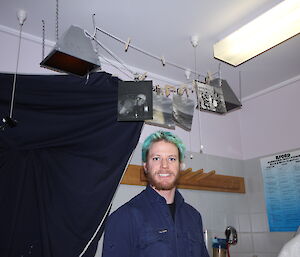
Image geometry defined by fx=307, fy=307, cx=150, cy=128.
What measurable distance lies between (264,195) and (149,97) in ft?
5.41

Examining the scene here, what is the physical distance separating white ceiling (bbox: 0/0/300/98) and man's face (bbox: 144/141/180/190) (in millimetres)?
967

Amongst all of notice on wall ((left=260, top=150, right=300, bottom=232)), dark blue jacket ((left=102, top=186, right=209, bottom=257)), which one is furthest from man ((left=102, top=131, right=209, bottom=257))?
notice on wall ((left=260, top=150, right=300, bottom=232))

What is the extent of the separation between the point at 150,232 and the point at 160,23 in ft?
4.76

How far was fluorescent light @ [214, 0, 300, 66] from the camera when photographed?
1893 millimetres

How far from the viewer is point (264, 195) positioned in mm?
3023

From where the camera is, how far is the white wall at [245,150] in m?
2.85

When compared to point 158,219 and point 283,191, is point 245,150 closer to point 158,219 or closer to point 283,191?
point 283,191

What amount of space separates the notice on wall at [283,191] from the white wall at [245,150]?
0.24 ft

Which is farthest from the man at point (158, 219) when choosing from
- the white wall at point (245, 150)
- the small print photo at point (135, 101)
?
the white wall at point (245, 150)

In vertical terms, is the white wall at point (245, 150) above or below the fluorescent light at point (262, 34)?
below

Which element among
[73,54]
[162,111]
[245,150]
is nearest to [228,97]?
[162,111]

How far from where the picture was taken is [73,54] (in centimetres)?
181

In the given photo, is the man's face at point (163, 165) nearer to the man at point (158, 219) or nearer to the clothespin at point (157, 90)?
the man at point (158, 219)

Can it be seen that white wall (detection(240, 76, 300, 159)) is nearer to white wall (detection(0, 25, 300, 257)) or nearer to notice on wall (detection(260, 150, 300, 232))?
white wall (detection(0, 25, 300, 257))
